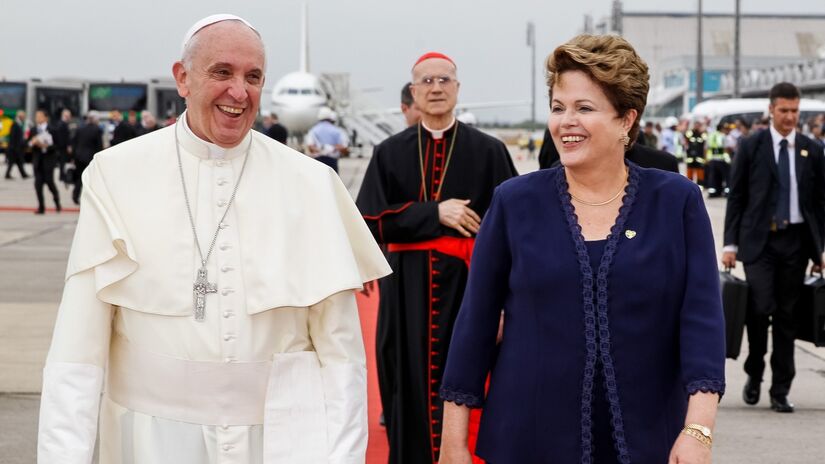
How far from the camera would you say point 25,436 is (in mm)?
6980

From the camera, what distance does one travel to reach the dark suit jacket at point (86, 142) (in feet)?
75.9

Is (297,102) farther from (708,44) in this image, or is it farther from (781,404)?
(708,44)

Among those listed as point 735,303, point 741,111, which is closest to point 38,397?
point 735,303

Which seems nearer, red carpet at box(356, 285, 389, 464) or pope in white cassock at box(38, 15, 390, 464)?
pope in white cassock at box(38, 15, 390, 464)

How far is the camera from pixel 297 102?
5094cm

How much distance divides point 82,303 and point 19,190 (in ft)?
96.4

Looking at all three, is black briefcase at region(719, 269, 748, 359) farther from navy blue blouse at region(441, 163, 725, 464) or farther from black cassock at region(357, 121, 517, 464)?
navy blue blouse at region(441, 163, 725, 464)

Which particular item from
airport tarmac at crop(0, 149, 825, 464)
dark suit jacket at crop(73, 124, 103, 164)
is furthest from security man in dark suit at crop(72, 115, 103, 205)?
airport tarmac at crop(0, 149, 825, 464)

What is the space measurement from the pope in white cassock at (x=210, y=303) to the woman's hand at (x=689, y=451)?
734mm

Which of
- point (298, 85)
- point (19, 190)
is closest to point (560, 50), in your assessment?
point (19, 190)

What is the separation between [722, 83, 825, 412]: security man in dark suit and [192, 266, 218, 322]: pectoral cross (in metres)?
5.18

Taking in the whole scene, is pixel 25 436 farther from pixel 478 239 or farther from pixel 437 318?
pixel 478 239

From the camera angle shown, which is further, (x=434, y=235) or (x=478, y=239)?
(x=434, y=235)

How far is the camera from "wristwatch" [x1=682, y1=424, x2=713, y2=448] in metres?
3.09
